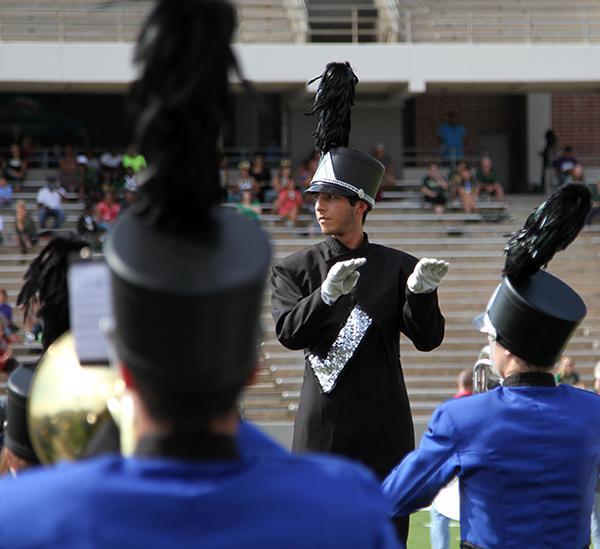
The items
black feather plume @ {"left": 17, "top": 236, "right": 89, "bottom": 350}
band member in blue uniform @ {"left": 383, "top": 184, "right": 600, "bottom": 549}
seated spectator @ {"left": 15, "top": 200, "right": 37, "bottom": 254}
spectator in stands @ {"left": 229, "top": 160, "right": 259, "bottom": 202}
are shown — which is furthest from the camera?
spectator in stands @ {"left": 229, "top": 160, "right": 259, "bottom": 202}

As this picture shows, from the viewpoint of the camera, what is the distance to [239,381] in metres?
1.91

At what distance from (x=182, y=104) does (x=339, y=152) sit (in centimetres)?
341

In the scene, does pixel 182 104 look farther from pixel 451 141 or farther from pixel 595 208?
pixel 451 141

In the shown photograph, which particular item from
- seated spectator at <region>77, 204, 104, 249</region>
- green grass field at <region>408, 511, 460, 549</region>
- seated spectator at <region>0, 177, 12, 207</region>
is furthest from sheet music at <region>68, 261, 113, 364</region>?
seated spectator at <region>0, 177, 12, 207</region>

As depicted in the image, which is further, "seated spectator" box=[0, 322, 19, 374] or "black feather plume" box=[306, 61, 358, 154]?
"seated spectator" box=[0, 322, 19, 374]

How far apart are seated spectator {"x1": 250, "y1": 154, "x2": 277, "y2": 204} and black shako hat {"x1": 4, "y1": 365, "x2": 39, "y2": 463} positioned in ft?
58.8

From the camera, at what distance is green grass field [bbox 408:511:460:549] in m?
9.01

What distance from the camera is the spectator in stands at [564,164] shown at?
23312 mm

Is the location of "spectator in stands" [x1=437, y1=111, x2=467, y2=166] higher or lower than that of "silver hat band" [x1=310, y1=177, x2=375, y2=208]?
lower

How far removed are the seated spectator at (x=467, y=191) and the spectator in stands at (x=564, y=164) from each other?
2.41 meters

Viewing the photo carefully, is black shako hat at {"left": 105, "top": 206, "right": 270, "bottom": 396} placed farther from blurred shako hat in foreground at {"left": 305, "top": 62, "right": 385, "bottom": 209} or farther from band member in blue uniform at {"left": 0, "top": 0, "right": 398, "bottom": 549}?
blurred shako hat in foreground at {"left": 305, "top": 62, "right": 385, "bottom": 209}

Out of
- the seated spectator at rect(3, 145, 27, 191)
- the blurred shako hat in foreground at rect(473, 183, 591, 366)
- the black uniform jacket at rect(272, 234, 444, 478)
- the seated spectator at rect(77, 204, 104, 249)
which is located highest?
the blurred shako hat in foreground at rect(473, 183, 591, 366)

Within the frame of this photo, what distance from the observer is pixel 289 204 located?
2011 centimetres

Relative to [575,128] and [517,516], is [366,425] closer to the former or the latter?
[517,516]
